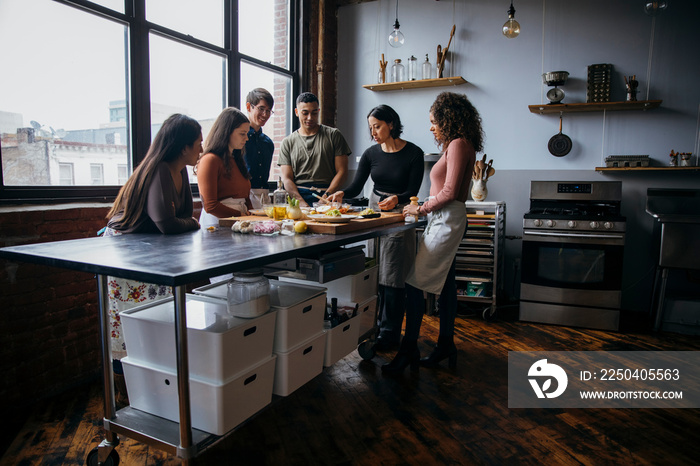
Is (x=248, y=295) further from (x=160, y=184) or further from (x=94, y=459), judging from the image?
(x=94, y=459)

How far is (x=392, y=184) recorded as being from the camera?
324 cm

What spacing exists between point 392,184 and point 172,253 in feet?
5.85

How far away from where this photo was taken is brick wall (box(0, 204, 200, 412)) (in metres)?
2.39

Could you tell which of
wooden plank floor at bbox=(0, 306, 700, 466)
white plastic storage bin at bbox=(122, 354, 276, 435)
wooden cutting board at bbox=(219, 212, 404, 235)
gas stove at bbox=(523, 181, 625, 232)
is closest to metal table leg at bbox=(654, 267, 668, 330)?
gas stove at bbox=(523, 181, 625, 232)

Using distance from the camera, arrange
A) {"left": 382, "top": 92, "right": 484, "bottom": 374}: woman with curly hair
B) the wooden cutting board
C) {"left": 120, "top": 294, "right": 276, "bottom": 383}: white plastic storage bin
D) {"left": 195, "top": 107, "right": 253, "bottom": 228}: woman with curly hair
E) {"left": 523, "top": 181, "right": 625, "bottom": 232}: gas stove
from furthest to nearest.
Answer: {"left": 523, "top": 181, "right": 625, "bottom": 232}: gas stove, {"left": 382, "top": 92, "right": 484, "bottom": 374}: woman with curly hair, {"left": 195, "top": 107, "right": 253, "bottom": 228}: woman with curly hair, the wooden cutting board, {"left": 120, "top": 294, "right": 276, "bottom": 383}: white plastic storage bin

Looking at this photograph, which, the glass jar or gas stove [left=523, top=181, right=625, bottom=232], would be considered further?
gas stove [left=523, top=181, right=625, bottom=232]

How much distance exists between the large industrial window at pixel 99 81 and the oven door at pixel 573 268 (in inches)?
115

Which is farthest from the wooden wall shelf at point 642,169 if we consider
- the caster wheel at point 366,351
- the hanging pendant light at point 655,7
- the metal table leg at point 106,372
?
the metal table leg at point 106,372

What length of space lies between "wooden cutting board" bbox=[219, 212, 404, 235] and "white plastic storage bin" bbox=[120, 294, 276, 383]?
1.74ft

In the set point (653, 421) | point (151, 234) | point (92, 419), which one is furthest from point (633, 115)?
point (92, 419)

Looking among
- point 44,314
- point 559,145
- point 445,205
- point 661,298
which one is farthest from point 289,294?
point 559,145

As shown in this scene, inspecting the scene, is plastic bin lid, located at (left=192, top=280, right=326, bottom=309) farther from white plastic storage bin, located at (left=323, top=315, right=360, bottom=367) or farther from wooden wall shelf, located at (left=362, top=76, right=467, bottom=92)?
wooden wall shelf, located at (left=362, top=76, right=467, bottom=92)

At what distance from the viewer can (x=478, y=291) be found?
14.1 feet

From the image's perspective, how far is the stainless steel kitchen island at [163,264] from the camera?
1.53m
